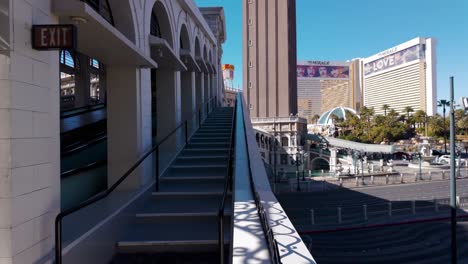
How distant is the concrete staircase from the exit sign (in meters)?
2.39

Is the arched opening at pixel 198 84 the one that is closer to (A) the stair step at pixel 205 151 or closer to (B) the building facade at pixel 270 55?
(A) the stair step at pixel 205 151

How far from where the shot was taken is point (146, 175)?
589cm

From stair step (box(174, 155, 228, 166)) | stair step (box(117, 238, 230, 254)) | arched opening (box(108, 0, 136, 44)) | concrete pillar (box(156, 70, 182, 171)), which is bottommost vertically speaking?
stair step (box(117, 238, 230, 254))

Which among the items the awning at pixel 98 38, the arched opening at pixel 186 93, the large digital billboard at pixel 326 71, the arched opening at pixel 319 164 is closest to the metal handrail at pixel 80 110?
the arched opening at pixel 186 93

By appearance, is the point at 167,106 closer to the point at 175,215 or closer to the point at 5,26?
the point at 175,215

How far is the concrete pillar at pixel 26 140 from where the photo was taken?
2.65m

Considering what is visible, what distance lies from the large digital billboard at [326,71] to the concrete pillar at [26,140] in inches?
7944

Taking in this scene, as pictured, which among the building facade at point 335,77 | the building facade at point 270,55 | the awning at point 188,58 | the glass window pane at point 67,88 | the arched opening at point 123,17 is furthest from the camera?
the building facade at point 335,77

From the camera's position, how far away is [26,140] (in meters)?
2.84

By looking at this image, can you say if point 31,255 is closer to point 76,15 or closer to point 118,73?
point 76,15

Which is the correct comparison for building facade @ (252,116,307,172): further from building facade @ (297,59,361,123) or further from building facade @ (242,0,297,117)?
building facade @ (297,59,361,123)

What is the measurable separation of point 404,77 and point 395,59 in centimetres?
1519

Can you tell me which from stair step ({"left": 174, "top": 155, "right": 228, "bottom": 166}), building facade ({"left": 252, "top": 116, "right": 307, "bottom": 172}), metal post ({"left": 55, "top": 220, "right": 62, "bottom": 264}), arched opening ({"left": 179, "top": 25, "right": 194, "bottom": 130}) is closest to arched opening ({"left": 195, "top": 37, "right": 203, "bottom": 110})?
arched opening ({"left": 179, "top": 25, "right": 194, "bottom": 130})

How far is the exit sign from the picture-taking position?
2.89 meters
